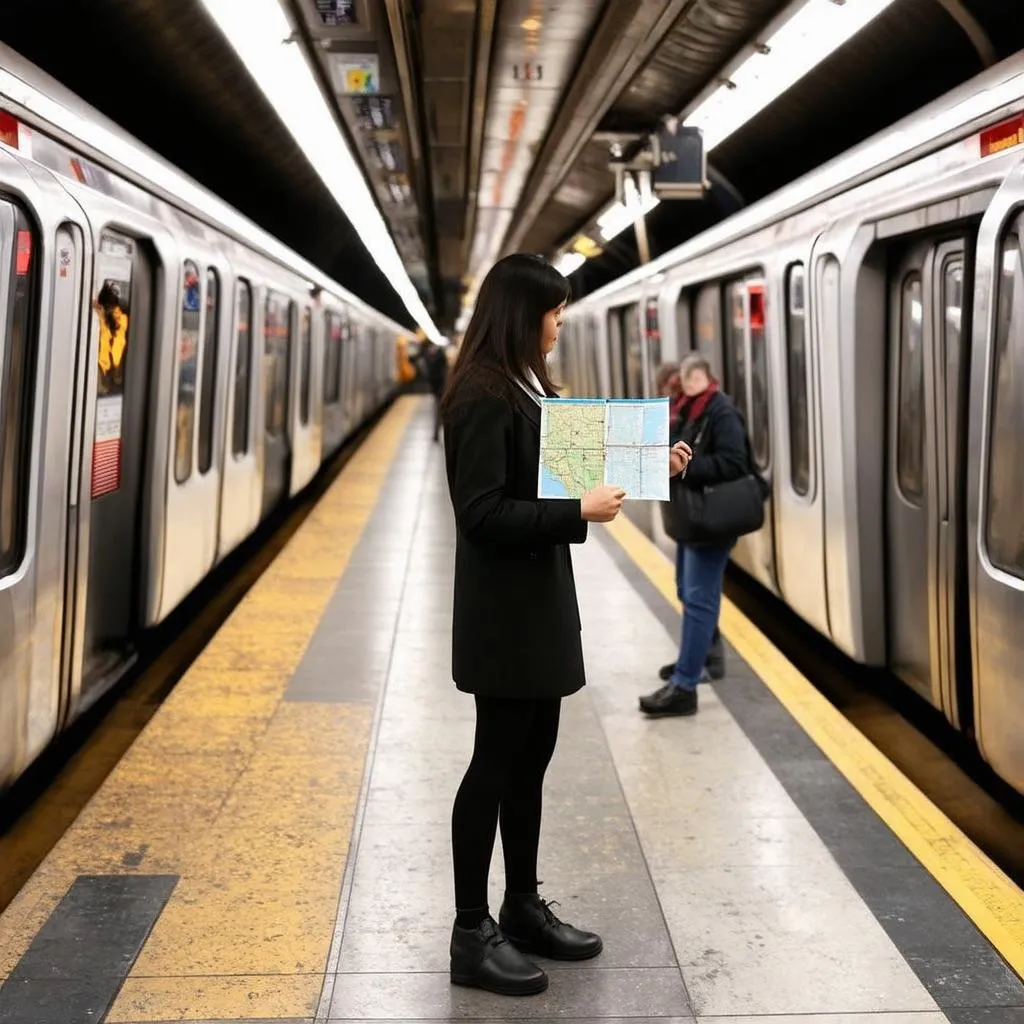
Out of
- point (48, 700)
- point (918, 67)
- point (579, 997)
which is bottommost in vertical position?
point (579, 997)

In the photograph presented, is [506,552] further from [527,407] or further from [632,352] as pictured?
[632,352]

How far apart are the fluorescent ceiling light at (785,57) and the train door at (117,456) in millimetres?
2827

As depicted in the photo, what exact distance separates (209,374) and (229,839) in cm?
375

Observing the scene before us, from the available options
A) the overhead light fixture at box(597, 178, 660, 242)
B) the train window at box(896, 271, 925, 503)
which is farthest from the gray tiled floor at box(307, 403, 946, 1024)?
the overhead light fixture at box(597, 178, 660, 242)

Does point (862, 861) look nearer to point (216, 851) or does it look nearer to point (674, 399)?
point (216, 851)

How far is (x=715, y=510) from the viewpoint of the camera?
5.22 meters

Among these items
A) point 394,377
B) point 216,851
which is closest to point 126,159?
point 216,851

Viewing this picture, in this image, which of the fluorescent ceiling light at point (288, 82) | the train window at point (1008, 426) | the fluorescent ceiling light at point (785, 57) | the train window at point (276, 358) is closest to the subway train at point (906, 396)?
the train window at point (1008, 426)

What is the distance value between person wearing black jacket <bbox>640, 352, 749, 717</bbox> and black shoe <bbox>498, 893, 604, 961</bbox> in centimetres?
211

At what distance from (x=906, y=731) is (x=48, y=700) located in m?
3.50

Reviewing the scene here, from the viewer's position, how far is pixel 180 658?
7148 millimetres

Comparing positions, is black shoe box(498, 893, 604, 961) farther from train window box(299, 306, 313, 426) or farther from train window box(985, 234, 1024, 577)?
train window box(299, 306, 313, 426)

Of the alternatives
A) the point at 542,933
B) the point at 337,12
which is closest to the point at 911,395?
the point at 542,933

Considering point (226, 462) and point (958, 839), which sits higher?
point (226, 462)
